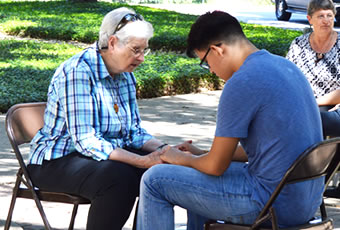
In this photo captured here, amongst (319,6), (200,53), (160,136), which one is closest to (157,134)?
(160,136)

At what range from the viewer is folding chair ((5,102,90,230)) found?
3531 millimetres

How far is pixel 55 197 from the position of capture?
11.7 feet

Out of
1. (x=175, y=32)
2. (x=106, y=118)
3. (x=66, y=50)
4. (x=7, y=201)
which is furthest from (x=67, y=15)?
(x=106, y=118)

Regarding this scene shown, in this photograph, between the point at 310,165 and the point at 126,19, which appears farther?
the point at 126,19

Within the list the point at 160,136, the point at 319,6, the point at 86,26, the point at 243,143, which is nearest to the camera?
the point at 243,143

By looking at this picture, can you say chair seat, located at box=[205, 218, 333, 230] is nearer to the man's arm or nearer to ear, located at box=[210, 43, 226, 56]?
the man's arm

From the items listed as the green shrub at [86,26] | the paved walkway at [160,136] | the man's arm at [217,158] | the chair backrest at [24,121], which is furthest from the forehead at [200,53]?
the green shrub at [86,26]

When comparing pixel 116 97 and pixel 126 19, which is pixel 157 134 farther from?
pixel 126 19

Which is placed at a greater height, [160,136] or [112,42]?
[112,42]

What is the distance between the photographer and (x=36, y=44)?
40.2 ft

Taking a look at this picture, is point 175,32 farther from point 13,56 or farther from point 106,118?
point 106,118

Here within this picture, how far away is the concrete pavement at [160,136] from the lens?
460 cm

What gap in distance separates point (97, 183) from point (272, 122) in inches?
38.2

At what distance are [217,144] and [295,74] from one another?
46 cm
